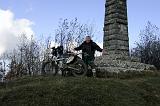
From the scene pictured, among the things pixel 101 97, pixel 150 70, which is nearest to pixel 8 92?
pixel 101 97

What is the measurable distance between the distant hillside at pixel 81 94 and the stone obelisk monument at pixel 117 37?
4.76 meters

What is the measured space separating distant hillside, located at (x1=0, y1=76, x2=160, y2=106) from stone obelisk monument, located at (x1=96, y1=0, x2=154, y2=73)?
476 centimetres

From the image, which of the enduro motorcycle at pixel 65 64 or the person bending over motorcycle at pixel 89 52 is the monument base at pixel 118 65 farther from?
the enduro motorcycle at pixel 65 64

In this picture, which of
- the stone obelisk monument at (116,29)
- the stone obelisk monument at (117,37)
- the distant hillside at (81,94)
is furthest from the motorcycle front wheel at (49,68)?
the stone obelisk monument at (116,29)

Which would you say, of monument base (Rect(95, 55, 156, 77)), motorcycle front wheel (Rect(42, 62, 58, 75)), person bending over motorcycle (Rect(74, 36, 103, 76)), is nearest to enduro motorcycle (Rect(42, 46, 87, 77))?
motorcycle front wheel (Rect(42, 62, 58, 75))

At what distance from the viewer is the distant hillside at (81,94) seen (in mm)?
13336

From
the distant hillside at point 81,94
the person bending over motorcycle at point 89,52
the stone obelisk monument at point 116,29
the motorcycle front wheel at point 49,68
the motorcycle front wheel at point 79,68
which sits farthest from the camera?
the stone obelisk monument at point 116,29

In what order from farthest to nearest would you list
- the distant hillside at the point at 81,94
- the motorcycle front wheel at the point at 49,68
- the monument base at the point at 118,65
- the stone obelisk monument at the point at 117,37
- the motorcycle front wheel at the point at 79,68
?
the stone obelisk monument at the point at 117,37, the monument base at the point at 118,65, the motorcycle front wheel at the point at 49,68, the motorcycle front wheel at the point at 79,68, the distant hillside at the point at 81,94

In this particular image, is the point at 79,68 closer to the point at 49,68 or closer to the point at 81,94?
the point at 49,68

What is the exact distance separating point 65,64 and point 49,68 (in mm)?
1654

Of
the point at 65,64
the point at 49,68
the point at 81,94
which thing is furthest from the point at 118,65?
the point at 81,94

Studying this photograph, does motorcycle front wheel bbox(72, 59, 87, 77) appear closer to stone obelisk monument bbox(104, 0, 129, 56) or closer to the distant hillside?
the distant hillside

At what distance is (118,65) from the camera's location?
20719 millimetres

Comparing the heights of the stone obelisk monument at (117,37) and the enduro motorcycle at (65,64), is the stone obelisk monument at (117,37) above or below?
above
